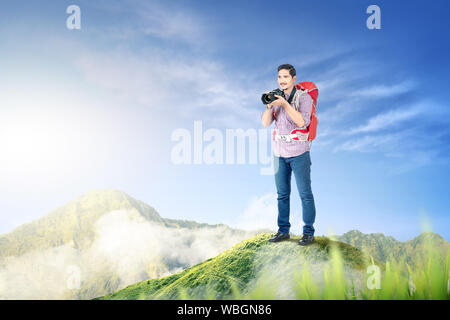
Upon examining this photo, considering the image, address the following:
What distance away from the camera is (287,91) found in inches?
187

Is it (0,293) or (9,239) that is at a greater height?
(0,293)

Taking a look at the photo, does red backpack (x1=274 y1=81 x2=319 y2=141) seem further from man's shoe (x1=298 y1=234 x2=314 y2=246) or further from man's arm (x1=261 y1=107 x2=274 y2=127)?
man's shoe (x1=298 y1=234 x2=314 y2=246)

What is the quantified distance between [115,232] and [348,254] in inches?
1702

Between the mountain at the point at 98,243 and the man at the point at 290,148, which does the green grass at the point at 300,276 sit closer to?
the man at the point at 290,148

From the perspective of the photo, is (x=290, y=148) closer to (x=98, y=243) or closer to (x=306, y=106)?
(x=306, y=106)

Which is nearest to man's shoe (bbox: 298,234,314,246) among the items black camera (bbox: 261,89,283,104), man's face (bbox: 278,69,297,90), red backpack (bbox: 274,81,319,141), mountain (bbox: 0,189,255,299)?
red backpack (bbox: 274,81,319,141)

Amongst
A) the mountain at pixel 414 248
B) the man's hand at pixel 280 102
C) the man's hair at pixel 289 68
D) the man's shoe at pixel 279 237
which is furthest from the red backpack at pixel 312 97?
the mountain at pixel 414 248

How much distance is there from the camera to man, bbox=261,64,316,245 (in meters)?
4.56

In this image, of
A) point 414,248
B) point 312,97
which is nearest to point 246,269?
point 414,248

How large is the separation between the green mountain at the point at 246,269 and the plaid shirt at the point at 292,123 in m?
1.33

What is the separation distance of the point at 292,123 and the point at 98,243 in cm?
5370

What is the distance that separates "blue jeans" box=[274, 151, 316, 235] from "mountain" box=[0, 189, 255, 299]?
126ft
